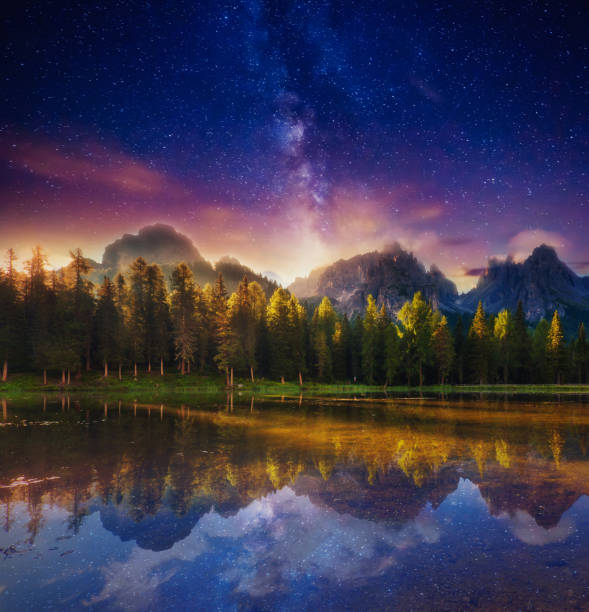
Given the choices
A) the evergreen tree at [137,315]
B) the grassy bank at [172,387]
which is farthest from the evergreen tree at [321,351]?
the evergreen tree at [137,315]

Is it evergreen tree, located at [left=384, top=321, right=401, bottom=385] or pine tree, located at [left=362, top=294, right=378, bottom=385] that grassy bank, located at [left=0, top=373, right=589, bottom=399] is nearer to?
evergreen tree, located at [left=384, top=321, right=401, bottom=385]

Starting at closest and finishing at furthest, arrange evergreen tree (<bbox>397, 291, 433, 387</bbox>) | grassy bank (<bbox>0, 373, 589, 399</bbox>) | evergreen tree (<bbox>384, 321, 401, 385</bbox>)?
grassy bank (<bbox>0, 373, 589, 399</bbox>), evergreen tree (<bbox>384, 321, 401, 385</bbox>), evergreen tree (<bbox>397, 291, 433, 387</bbox>)

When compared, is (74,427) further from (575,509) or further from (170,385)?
(170,385)

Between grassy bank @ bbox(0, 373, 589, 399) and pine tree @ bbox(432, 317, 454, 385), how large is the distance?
435 cm

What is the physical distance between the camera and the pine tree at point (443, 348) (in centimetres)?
7431

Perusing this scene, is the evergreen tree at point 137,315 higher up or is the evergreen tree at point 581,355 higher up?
the evergreen tree at point 137,315

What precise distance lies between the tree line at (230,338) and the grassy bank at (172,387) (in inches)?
105

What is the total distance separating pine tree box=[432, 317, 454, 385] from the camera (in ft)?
244

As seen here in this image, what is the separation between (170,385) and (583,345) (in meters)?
88.9

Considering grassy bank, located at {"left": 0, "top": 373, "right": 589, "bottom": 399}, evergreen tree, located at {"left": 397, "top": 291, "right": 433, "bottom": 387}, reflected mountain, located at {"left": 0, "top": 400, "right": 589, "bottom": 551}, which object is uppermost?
evergreen tree, located at {"left": 397, "top": 291, "right": 433, "bottom": 387}

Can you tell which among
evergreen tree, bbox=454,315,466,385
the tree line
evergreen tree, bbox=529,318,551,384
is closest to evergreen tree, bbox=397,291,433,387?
the tree line

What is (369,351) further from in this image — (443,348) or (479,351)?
(479,351)

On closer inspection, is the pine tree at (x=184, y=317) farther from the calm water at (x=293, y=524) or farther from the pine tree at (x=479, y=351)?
the pine tree at (x=479, y=351)

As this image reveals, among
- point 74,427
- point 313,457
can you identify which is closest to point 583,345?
point 313,457
